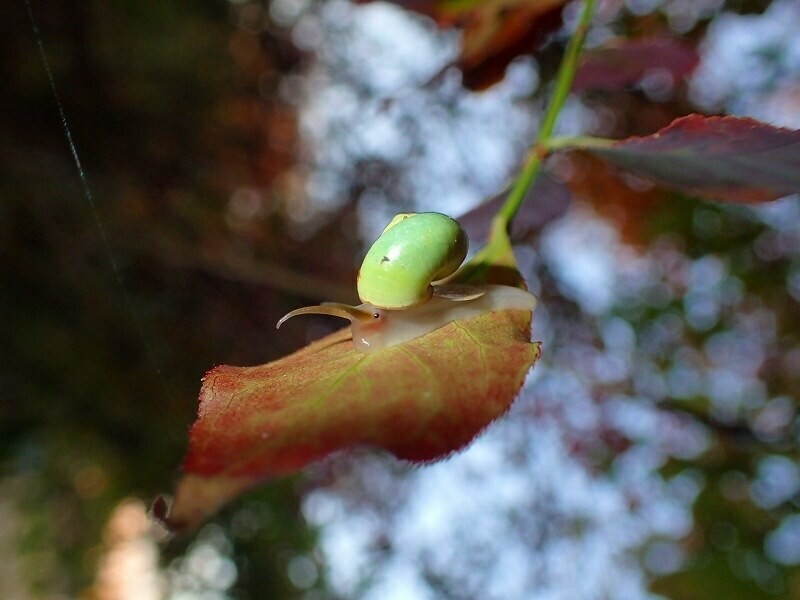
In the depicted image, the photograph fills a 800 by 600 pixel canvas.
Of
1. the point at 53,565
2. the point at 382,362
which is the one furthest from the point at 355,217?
the point at 382,362

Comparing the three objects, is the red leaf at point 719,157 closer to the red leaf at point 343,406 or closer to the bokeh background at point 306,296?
the red leaf at point 343,406

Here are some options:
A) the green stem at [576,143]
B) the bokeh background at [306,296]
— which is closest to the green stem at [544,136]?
the green stem at [576,143]

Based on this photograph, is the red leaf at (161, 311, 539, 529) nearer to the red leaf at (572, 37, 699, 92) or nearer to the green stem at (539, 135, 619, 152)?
the green stem at (539, 135, 619, 152)

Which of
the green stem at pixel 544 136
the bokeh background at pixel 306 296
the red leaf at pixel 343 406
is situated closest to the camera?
the red leaf at pixel 343 406

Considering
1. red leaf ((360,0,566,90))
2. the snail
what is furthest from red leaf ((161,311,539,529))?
red leaf ((360,0,566,90))

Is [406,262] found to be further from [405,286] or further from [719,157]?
[719,157]
